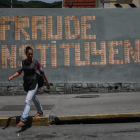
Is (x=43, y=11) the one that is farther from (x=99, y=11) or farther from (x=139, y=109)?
(x=139, y=109)

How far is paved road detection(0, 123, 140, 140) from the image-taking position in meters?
6.74

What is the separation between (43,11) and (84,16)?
5.14 ft

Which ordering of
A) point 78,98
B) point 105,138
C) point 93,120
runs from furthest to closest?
1. point 78,98
2. point 93,120
3. point 105,138

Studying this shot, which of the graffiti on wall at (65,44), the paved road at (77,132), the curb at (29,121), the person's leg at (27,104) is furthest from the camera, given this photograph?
the graffiti on wall at (65,44)

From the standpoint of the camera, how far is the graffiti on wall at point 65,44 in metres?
12.9

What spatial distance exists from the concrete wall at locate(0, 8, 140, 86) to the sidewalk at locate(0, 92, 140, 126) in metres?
0.93

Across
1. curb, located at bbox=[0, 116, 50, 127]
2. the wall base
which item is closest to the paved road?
curb, located at bbox=[0, 116, 50, 127]

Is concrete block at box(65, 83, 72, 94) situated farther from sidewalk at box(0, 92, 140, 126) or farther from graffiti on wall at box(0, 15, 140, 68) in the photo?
graffiti on wall at box(0, 15, 140, 68)

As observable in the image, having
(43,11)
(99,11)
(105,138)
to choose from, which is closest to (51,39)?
(43,11)

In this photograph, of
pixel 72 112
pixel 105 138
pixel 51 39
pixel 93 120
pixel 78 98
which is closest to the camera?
pixel 105 138

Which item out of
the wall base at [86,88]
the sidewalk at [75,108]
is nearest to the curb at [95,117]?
the sidewalk at [75,108]

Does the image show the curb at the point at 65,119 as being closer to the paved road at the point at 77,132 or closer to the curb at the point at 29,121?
the curb at the point at 29,121

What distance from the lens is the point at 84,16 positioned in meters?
12.9

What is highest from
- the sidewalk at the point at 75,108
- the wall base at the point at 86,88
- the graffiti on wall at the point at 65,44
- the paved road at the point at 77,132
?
the graffiti on wall at the point at 65,44
